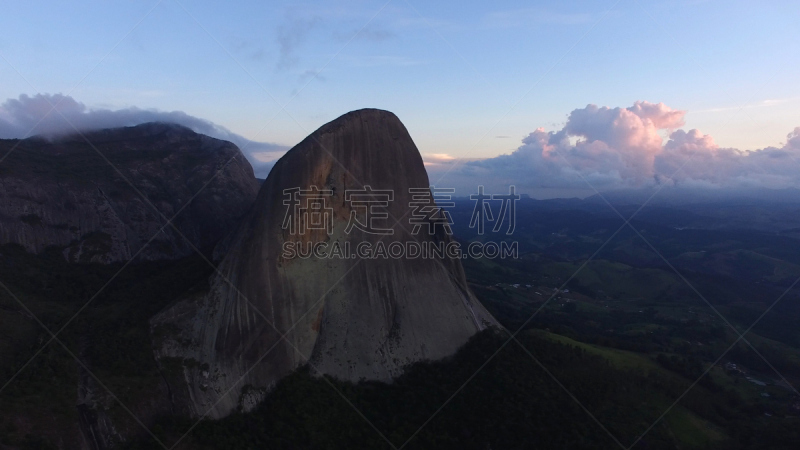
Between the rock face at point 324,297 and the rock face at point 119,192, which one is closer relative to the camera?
the rock face at point 324,297

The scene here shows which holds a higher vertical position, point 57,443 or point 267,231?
point 267,231

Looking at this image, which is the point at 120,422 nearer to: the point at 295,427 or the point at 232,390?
the point at 232,390

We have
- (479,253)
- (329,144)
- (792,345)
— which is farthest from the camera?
(479,253)

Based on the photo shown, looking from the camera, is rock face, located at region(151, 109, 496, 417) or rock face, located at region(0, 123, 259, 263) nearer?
rock face, located at region(151, 109, 496, 417)

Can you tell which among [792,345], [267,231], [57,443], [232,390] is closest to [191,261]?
[267,231]

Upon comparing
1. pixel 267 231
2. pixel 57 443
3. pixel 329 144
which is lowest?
pixel 57 443

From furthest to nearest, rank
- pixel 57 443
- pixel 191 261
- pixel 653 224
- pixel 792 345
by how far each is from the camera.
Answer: pixel 653 224, pixel 792 345, pixel 191 261, pixel 57 443
